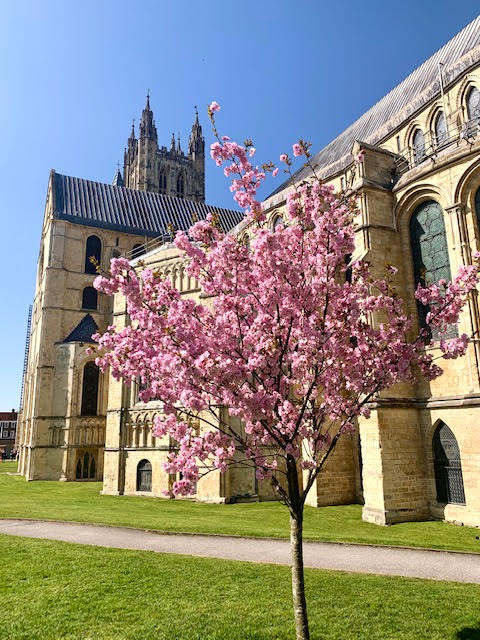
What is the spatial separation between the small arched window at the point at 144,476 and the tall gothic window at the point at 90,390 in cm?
1112

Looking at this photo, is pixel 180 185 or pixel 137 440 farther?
pixel 180 185

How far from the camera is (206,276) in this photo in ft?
22.1

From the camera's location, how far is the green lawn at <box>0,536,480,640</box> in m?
6.53

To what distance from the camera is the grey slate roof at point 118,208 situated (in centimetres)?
3909

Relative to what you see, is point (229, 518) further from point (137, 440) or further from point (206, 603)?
point (137, 440)

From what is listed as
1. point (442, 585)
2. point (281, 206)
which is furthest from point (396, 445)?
point (281, 206)

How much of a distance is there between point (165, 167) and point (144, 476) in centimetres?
4884

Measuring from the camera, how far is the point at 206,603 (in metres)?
7.41

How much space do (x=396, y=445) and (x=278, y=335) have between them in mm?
11256

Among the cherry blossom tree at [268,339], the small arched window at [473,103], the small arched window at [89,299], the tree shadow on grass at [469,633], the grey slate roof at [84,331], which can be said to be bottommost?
the tree shadow on grass at [469,633]

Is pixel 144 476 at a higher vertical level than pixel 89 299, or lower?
lower

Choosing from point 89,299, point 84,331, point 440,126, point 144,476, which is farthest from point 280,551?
point 89,299

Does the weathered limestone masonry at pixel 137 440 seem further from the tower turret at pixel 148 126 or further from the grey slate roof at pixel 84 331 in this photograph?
the tower turret at pixel 148 126

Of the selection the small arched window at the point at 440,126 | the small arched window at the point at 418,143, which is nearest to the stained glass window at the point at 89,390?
the small arched window at the point at 418,143
